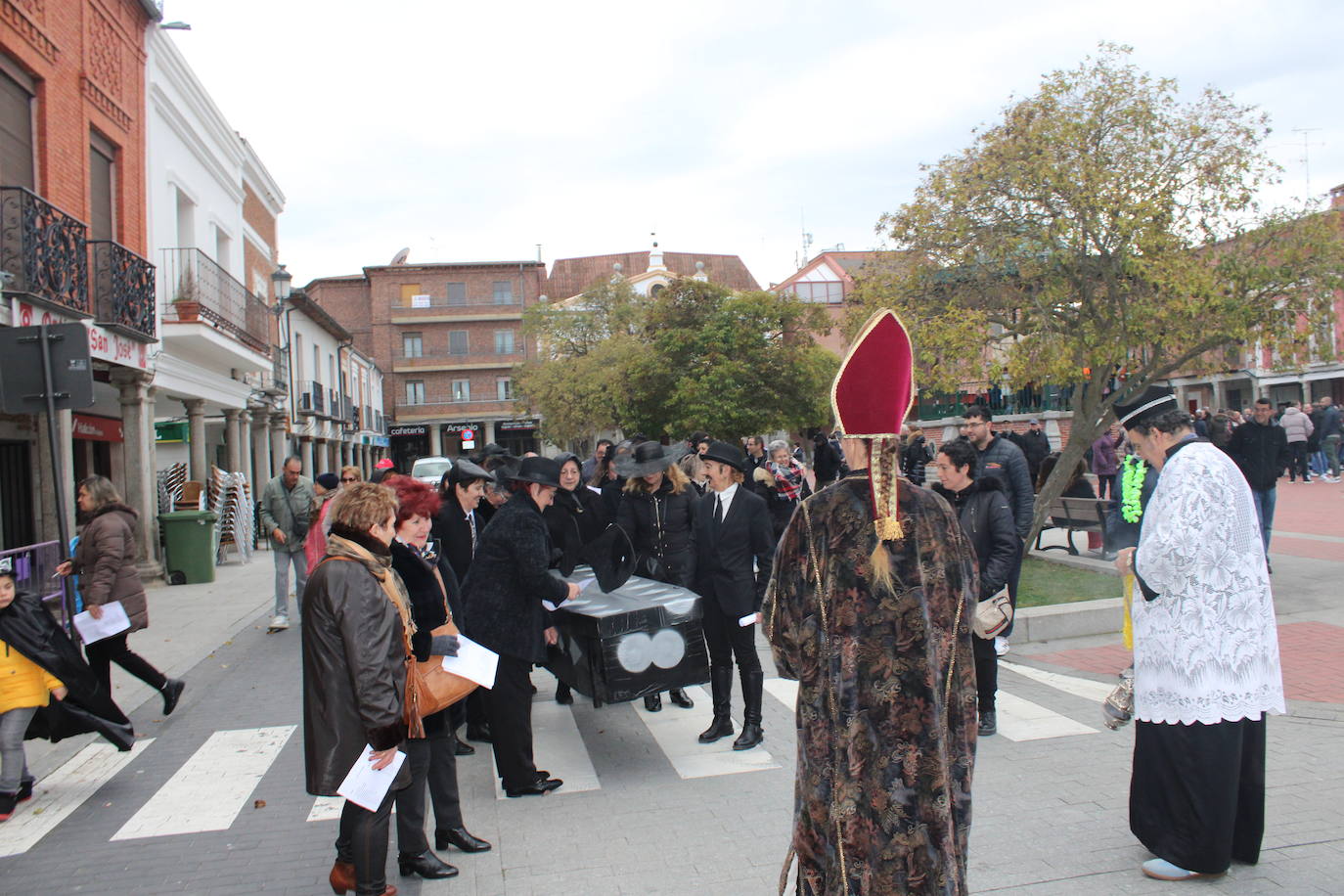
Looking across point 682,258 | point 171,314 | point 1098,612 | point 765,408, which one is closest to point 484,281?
point 682,258

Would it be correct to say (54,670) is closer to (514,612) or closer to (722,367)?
(514,612)

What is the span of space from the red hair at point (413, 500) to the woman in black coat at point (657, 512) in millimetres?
2167

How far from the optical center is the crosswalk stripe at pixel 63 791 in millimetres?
4715

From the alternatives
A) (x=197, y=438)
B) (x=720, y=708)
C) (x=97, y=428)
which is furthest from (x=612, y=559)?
(x=197, y=438)

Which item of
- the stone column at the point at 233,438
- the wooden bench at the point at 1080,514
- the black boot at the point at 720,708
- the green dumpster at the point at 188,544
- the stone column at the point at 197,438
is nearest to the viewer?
the black boot at the point at 720,708

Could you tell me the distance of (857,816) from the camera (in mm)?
2889

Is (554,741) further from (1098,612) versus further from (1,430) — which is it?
(1,430)

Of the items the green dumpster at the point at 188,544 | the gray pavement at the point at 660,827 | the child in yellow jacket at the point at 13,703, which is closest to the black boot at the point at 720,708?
the gray pavement at the point at 660,827

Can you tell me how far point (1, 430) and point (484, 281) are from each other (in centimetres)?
5389

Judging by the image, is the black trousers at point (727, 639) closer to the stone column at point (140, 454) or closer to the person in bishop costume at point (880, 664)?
the person in bishop costume at point (880, 664)

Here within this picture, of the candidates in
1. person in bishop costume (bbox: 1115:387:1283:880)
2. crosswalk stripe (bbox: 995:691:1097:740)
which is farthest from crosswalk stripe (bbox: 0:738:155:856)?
crosswalk stripe (bbox: 995:691:1097:740)

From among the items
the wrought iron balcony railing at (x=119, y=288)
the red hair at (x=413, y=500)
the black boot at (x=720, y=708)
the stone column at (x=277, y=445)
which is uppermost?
the wrought iron balcony railing at (x=119, y=288)

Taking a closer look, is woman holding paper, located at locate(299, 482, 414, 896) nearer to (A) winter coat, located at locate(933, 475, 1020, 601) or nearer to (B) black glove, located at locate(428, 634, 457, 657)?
(B) black glove, located at locate(428, 634, 457, 657)

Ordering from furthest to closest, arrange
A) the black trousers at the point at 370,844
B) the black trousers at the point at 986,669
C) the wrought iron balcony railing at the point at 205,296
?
the wrought iron balcony railing at the point at 205,296 < the black trousers at the point at 986,669 < the black trousers at the point at 370,844
